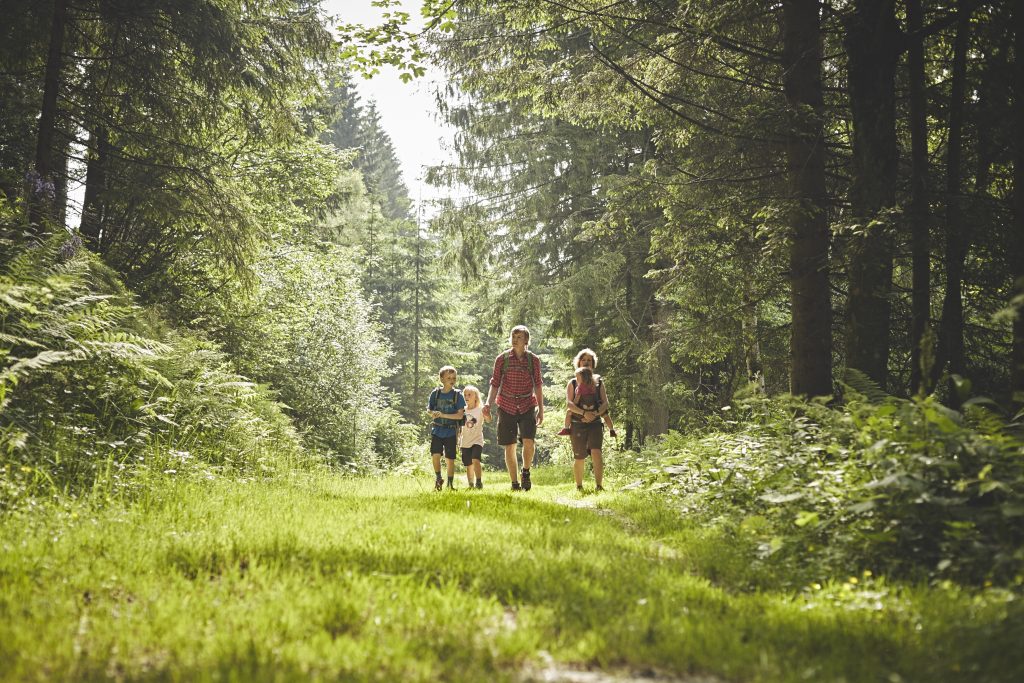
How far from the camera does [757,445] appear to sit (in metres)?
6.75

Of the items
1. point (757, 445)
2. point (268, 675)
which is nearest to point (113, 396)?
point (268, 675)

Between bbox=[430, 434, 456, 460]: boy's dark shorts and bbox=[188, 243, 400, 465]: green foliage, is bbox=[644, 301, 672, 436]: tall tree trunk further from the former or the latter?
bbox=[188, 243, 400, 465]: green foliage

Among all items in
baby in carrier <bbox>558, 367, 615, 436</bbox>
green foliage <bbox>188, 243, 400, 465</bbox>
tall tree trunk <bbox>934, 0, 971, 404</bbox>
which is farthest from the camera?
green foliage <bbox>188, 243, 400, 465</bbox>

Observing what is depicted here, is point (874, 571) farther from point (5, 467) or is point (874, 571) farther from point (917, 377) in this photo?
point (5, 467)

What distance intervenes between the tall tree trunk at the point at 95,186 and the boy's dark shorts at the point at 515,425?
7.15 meters

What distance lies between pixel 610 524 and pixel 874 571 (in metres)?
2.40

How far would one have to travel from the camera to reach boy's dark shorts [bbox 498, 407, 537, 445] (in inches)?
351

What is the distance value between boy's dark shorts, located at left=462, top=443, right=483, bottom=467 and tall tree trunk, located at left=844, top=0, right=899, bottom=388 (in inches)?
213

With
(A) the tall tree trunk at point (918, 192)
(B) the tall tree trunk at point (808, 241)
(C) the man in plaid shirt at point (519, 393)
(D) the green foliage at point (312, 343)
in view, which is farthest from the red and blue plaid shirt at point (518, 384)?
(D) the green foliage at point (312, 343)

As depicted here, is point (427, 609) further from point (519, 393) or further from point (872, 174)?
point (872, 174)

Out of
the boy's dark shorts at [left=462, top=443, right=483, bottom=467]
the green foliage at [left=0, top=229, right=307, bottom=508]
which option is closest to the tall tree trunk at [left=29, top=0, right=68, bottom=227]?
the green foliage at [left=0, top=229, right=307, bottom=508]

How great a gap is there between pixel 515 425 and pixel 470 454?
4.42 feet

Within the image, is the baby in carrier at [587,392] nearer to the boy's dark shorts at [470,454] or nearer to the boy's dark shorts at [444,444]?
the boy's dark shorts at [444,444]

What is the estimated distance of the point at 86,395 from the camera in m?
6.57
